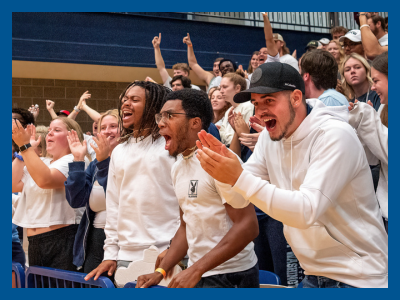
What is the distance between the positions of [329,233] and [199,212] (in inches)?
21.8

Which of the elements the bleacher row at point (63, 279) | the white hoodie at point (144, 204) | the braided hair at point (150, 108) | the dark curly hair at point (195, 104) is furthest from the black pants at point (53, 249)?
the dark curly hair at point (195, 104)

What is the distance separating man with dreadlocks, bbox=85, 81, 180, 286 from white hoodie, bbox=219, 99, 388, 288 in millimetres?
733

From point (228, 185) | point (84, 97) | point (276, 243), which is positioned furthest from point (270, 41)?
point (228, 185)

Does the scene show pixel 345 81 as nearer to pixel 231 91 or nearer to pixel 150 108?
pixel 231 91

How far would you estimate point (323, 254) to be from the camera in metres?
1.60

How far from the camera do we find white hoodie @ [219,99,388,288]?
1432 mm

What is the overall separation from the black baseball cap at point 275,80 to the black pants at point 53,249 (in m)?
1.77

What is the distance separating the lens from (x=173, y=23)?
20.0ft

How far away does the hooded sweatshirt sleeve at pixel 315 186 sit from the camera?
1.42 meters

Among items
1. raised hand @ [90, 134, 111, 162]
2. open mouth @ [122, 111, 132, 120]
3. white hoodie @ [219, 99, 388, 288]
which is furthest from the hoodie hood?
raised hand @ [90, 134, 111, 162]

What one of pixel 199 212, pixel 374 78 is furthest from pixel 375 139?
pixel 199 212

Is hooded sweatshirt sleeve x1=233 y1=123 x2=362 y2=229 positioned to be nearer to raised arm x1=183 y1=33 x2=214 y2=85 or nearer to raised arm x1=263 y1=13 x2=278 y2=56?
raised arm x1=263 y1=13 x2=278 y2=56

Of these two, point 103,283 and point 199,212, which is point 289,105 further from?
point 103,283

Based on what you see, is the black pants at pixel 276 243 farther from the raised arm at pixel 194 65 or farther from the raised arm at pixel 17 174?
the raised arm at pixel 194 65
